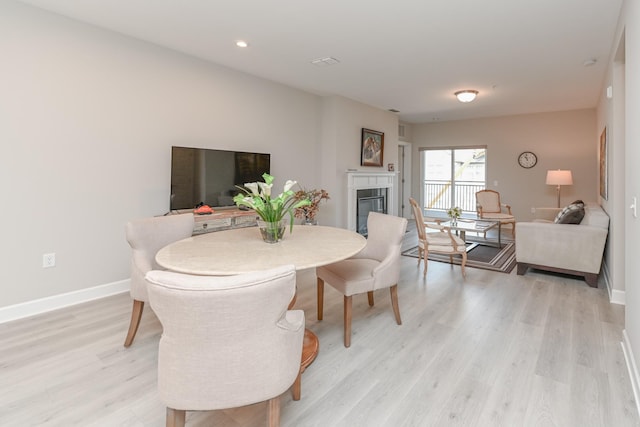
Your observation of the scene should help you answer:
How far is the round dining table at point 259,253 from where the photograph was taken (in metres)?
1.74

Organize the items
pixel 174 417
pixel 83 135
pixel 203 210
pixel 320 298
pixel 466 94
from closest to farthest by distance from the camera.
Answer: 1. pixel 174 417
2. pixel 320 298
3. pixel 83 135
4. pixel 203 210
5. pixel 466 94

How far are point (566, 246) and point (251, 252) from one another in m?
3.55

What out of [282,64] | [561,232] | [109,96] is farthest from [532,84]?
[109,96]

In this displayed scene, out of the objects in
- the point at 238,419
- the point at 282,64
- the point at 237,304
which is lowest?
the point at 238,419

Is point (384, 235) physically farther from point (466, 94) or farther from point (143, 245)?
point (466, 94)

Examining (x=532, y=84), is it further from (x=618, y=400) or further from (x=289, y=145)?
(x=618, y=400)

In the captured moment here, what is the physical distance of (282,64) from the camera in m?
4.14

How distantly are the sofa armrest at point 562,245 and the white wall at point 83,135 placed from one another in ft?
12.5

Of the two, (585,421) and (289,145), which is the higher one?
(289,145)

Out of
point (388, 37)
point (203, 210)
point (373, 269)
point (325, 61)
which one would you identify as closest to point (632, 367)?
point (373, 269)

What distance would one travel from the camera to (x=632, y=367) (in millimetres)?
1996

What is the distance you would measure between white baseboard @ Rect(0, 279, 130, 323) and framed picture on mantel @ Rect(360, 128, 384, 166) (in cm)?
439

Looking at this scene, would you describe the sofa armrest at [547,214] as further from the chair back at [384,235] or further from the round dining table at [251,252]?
the round dining table at [251,252]

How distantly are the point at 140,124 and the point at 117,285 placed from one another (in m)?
1.64
